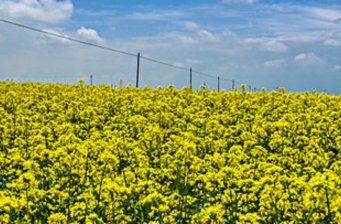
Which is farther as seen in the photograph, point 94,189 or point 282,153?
point 282,153

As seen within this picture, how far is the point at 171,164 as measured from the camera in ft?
30.4

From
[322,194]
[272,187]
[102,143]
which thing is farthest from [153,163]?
[322,194]

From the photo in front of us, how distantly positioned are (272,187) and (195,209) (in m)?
1.28

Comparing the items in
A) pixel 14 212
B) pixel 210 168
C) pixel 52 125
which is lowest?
pixel 14 212

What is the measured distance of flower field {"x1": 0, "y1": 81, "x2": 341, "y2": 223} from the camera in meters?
7.25

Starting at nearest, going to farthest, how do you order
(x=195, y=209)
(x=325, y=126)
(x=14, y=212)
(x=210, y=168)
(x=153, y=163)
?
(x=14, y=212)
(x=195, y=209)
(x=210, y=168)
(x=153, y=163)
(x=325, y=126)

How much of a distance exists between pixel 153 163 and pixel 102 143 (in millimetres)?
1214

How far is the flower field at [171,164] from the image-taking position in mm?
7254

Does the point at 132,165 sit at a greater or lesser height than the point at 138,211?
greater

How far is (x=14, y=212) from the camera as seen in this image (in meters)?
7.25

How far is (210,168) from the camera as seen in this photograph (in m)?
9.14

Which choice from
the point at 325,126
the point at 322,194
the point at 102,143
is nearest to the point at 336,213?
the point at 322,194

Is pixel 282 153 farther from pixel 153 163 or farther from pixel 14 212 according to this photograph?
pixel 14 212

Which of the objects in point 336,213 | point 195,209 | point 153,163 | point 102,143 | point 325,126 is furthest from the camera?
point 325,126
